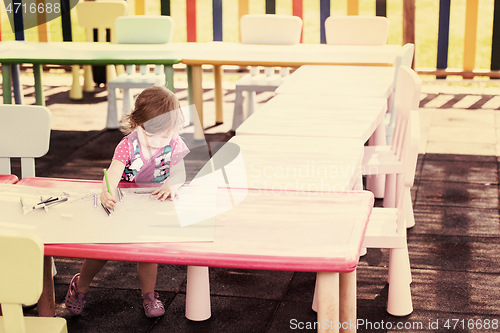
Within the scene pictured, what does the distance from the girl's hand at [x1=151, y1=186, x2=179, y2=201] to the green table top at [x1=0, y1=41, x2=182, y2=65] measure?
2.68 meters

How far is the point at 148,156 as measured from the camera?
7.45 ft

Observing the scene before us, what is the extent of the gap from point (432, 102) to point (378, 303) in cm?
421

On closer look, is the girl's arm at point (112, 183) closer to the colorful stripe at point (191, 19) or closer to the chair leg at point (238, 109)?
the chair leg at point (238, 109)

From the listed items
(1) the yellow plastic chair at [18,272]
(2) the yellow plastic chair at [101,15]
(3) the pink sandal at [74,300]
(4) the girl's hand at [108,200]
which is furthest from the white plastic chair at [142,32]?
(1) the yellow plastic chair at [18,272]

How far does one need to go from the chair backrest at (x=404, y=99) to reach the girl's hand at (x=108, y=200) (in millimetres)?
1365

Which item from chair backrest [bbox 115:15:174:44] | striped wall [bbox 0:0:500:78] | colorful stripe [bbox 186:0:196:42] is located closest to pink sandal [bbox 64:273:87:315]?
chair backrest [bbox 115:15:174:44]

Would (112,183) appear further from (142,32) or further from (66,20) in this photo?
(66,20)

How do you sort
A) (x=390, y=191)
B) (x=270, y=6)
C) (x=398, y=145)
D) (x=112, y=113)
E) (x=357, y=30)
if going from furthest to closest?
(x=270, y=6) < (x=112, y=113) < (x=357, y=30) < (x=390, y=191) < (x=398, y=145)

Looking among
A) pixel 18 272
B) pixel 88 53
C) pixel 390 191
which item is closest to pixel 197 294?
pixel 18 272

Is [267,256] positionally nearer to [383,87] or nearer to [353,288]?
[353,288]

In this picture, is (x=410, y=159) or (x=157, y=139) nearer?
(x=410, y=159)

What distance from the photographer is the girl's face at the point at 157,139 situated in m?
2.19

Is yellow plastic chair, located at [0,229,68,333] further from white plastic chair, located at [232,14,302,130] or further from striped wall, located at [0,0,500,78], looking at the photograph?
striped wall, located at [0,0,500,78]

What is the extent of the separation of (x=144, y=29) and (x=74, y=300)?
3.31m
